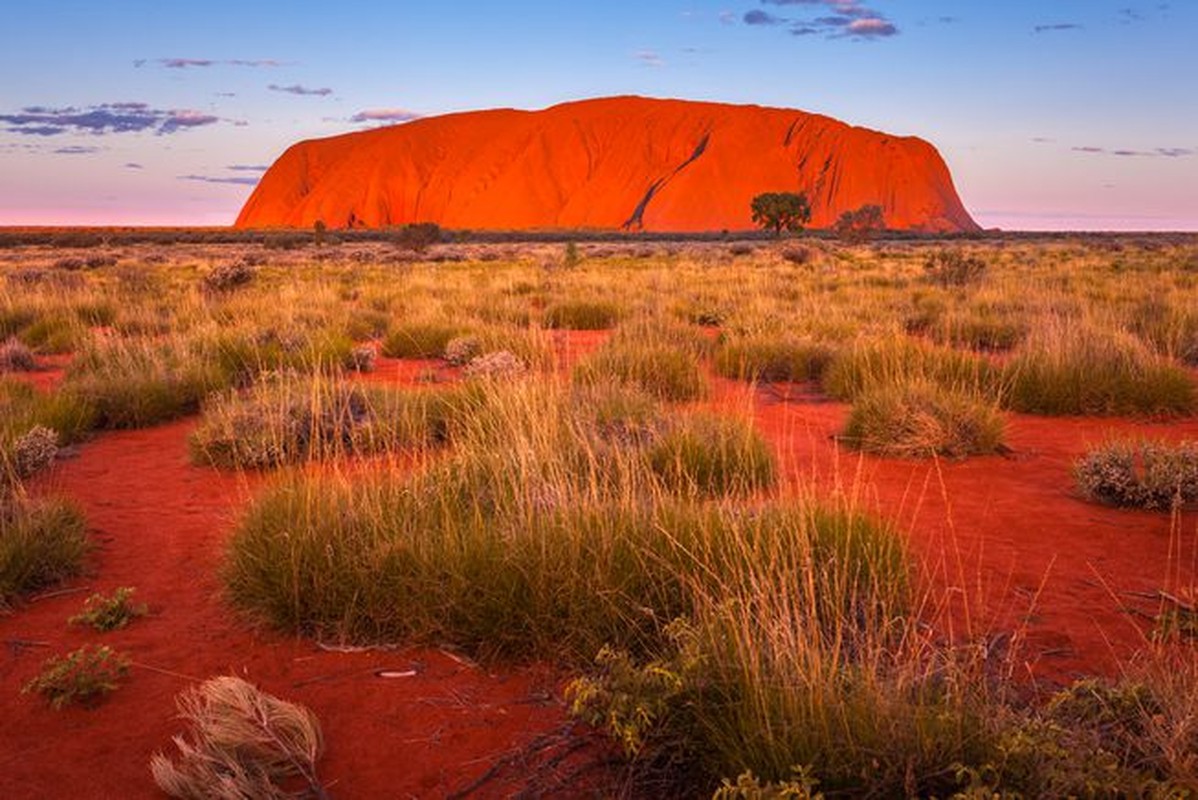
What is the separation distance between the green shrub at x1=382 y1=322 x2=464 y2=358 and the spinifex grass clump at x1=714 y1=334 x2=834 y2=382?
3.68m

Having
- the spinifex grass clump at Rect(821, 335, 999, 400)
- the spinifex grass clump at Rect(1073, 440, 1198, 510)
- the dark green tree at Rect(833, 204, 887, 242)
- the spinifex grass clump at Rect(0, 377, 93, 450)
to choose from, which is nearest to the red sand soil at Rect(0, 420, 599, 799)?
the spinifex grass clump at Rect(0, 377, 93, 450)

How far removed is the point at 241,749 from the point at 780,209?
2446 inches

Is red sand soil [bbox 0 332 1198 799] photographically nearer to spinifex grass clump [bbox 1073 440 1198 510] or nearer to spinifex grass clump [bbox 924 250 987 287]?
spinifex grass clump [bbox 1073 440 1198 510]

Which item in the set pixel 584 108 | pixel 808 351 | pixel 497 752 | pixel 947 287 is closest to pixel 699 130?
pixel 584 108

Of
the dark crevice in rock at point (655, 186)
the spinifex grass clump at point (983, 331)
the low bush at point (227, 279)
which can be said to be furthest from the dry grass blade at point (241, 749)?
the dark crevice in rock at point (655, 186)

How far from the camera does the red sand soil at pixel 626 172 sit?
360ft

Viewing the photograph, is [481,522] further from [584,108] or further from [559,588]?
[584,108]

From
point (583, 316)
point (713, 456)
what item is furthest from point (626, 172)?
Answer: point (713, 456)

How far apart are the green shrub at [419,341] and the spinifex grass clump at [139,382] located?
107 inches

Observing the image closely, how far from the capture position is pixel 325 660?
315 centimetres

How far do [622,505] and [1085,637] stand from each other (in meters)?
1.80

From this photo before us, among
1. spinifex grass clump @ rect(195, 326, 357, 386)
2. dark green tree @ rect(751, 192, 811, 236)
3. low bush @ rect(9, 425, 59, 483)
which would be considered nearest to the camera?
low bush @ rect(9, 425, 59, 483)

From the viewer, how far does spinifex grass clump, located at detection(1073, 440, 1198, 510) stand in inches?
189

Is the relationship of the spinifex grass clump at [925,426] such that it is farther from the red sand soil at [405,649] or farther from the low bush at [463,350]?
the low bush at [463,350]
